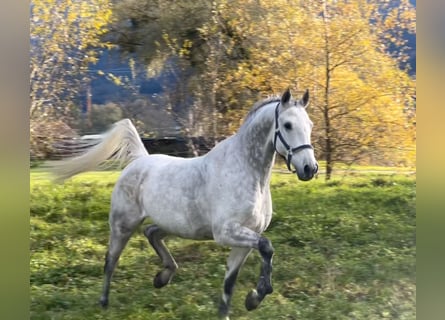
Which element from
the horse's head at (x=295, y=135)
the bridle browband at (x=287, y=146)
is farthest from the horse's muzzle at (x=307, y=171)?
the bridle browband at (x=287, y=146)

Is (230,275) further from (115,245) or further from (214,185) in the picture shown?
(115,245)

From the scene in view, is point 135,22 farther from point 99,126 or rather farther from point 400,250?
point 400,250

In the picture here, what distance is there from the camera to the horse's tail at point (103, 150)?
145 inches

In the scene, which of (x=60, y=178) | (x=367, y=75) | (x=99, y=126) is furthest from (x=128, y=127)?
(x=367, y=75)

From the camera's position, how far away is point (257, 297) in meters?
3.51

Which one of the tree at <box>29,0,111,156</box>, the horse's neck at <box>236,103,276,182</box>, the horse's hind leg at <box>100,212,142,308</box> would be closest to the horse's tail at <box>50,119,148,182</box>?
the tree at <box>29,0,111,156</box>

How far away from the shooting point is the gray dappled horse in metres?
3.39

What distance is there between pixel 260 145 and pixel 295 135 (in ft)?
0.81

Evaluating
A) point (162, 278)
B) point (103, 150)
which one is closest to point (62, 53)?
point (103, 150)

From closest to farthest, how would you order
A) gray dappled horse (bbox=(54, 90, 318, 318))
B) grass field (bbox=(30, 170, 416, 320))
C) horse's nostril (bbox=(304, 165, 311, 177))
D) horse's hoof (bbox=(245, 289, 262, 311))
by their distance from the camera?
horse's nostril (bbox=(304, 165, 311, 177)), gray dappled horse (bbox=(54, 90, 318, 318)), horse's hoof (bbox=(245, 289, 262, 311)), grass field (bbox=(30, 170, 416, 320))

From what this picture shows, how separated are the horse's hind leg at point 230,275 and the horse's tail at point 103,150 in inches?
34.9

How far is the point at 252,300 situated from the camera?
355 cm

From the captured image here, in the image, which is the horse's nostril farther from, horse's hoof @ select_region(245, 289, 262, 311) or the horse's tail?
the horse's tail

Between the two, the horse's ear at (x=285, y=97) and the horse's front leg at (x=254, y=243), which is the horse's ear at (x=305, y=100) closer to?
the horse's ear at (x=285, y=97)
